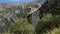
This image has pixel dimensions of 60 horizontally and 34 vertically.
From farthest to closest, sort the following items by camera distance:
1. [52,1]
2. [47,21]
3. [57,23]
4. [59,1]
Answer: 1. [52,1]
2. [59,1]
3. [47,21]
4. [57,23]

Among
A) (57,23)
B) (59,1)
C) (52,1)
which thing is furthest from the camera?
(52,1)

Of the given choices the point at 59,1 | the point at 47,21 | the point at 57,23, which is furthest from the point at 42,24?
the point at 59,1

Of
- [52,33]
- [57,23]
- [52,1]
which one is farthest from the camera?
[52,1]

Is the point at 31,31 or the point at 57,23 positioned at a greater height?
the point at 57,23

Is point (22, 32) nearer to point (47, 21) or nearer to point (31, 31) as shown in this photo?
point (31, 31)

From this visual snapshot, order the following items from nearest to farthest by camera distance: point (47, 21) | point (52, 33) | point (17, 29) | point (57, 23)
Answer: point (52, 33)
point (57, 23)
point (47, 21)
point (17, 29)

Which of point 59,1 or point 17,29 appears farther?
point 59,1

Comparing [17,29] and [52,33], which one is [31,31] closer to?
[17,29]

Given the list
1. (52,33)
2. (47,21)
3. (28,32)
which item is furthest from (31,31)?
(52,33)

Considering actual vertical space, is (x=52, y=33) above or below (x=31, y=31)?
above
